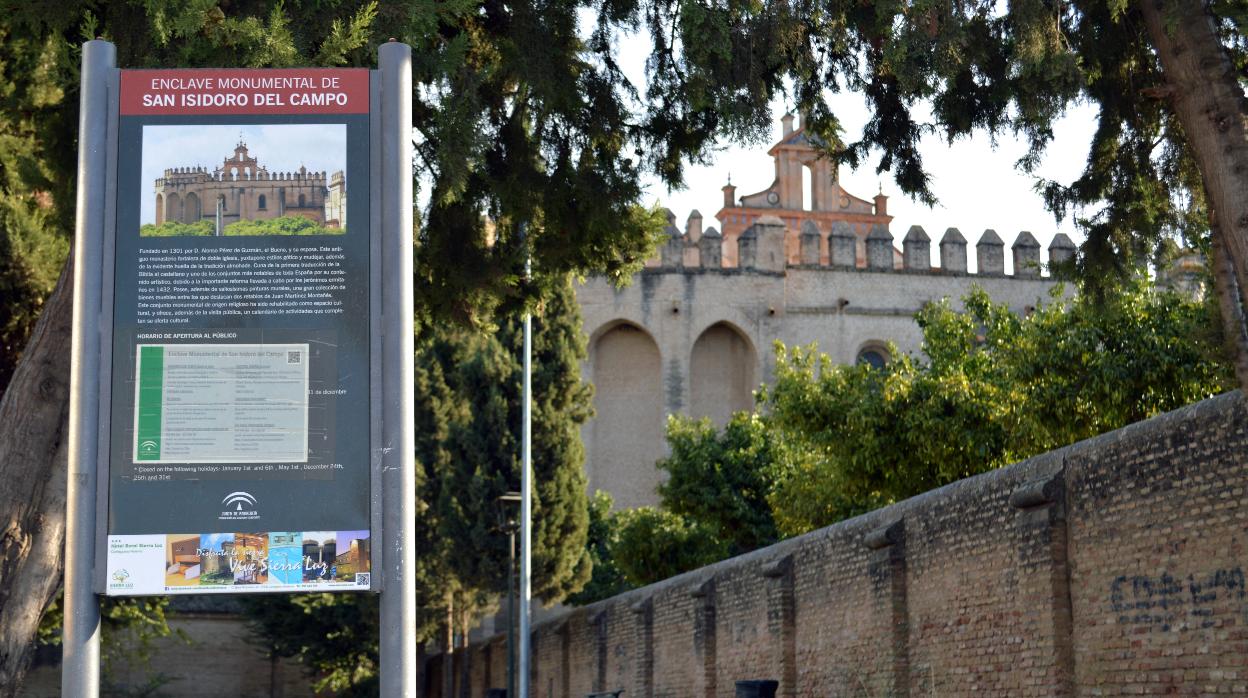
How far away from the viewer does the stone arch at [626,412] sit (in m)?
53.2

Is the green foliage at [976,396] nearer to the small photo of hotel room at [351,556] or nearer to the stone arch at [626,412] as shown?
the small photo of hotel room at [351,556]

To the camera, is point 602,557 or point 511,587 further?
point 602,557

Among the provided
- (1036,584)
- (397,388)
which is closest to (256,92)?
Result: (397,388)

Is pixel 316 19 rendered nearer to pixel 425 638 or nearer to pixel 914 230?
pixel 425 638

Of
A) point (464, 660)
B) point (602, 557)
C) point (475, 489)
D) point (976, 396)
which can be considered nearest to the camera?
point (976, 396)

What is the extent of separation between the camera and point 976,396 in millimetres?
25281

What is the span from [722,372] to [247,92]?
160ft

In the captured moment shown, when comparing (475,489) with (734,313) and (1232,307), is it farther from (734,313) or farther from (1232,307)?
(1232,307)

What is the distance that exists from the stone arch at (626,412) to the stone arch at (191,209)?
154ft

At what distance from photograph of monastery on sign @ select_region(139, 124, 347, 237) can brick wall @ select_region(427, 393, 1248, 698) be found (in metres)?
5.73

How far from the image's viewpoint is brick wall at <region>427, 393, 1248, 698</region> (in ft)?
31.9

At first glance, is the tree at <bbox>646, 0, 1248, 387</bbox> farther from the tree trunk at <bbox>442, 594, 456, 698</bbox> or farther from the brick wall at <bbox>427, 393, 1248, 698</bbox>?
the tree trunk at <bbox>442, 594, 456, 698</bbox>

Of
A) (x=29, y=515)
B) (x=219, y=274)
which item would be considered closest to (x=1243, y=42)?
(x=219, y=274)

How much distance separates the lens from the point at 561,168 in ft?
41.6
